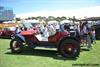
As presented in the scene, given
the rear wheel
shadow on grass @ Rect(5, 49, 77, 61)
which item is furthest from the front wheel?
the rear wheel

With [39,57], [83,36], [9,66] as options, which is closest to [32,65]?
[9,66]

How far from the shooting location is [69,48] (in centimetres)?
904

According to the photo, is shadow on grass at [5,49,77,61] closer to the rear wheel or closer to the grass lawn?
the grass lawn

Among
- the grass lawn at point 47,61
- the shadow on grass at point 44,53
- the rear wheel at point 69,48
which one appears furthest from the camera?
the shadow on grass at point 44,53

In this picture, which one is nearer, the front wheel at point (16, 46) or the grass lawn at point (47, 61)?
the grass lawn at point (47, 61)

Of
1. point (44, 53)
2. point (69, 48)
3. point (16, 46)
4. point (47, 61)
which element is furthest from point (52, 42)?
point (16, 46)

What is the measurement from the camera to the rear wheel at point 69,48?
8.84 m

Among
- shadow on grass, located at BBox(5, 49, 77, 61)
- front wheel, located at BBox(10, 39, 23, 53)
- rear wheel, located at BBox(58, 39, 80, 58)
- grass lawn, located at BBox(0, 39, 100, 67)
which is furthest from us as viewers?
front wheel, located at BBox(10, 39, 23, 53)

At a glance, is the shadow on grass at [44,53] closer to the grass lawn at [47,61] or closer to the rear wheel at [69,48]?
the grass lawn at [47,61]

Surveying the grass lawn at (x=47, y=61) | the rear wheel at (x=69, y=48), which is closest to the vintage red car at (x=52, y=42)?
the rear wheel at (x=69, y=48)

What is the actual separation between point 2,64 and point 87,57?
3394 mm

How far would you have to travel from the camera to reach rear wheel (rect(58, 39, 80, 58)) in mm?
8844

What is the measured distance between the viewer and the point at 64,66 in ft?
24.2

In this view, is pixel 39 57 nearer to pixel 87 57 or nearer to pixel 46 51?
pixel 46 51
